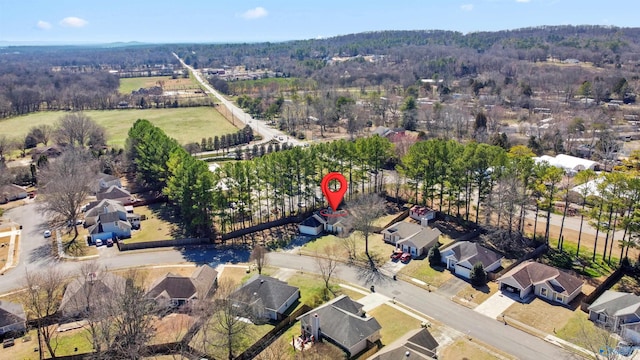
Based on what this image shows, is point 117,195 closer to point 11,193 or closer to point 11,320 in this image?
point 11,193

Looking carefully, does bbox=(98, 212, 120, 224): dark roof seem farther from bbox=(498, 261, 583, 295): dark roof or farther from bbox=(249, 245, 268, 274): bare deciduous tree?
bbox=(498, 261, 583, 295): dark roof

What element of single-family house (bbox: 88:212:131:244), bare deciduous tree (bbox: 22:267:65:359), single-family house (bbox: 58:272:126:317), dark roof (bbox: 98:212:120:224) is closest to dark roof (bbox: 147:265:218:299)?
single-family house (bbox: 58:272:126:317)

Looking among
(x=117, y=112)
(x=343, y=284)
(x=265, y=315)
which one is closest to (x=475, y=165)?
(x=343, y=284)

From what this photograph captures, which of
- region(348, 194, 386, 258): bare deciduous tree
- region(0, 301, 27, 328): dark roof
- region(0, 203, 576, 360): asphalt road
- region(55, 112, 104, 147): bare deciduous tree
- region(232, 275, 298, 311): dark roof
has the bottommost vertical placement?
region(0, 203, 576, 360): asphalt road

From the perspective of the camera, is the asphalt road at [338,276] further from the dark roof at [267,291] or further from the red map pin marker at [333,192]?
the red map pin marker at [333,192]

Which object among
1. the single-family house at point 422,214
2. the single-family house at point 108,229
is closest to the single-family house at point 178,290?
the single-family house at point 108,229

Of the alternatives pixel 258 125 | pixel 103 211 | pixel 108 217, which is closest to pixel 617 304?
pixel 108 217
